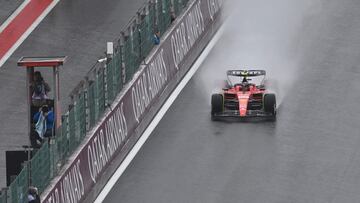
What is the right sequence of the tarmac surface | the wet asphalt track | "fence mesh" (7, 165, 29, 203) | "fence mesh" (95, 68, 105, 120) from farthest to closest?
1. the tarmac surface
2. "fence mesh" (95, 68, 105, 120)
3. the wet asphalt track
4. "fence mesh" (7, 165, 29, 203)

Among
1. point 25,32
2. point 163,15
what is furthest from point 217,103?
point 25,32

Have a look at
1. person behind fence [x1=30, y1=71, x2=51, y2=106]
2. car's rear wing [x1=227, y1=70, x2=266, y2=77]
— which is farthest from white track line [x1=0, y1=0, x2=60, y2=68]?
person behind fence [x1=30, y1=71, x2=51, y2=106]

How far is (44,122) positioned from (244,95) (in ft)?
23.6

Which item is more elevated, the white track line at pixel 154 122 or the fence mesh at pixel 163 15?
the fence mesh at pixel 163 15

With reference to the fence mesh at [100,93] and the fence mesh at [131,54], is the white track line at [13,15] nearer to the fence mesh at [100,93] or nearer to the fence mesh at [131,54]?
the fence mesh at [131,54]

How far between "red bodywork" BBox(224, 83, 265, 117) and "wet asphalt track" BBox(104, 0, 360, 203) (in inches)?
19.7

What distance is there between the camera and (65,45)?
47.8 meters

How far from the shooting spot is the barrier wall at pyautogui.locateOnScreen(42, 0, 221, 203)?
124ft

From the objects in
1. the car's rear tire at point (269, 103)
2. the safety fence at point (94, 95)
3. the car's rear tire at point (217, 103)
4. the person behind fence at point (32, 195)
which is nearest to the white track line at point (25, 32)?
the safety fence at point (94, 95)

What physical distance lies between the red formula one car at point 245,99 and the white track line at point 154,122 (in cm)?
141

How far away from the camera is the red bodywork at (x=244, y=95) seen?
142 feet

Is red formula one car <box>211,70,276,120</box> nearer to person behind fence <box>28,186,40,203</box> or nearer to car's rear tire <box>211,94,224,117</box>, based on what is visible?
car's rear tire <box>211,94,224,117</box>

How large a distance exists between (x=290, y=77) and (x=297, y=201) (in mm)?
8376

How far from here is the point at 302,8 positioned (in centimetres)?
5162
